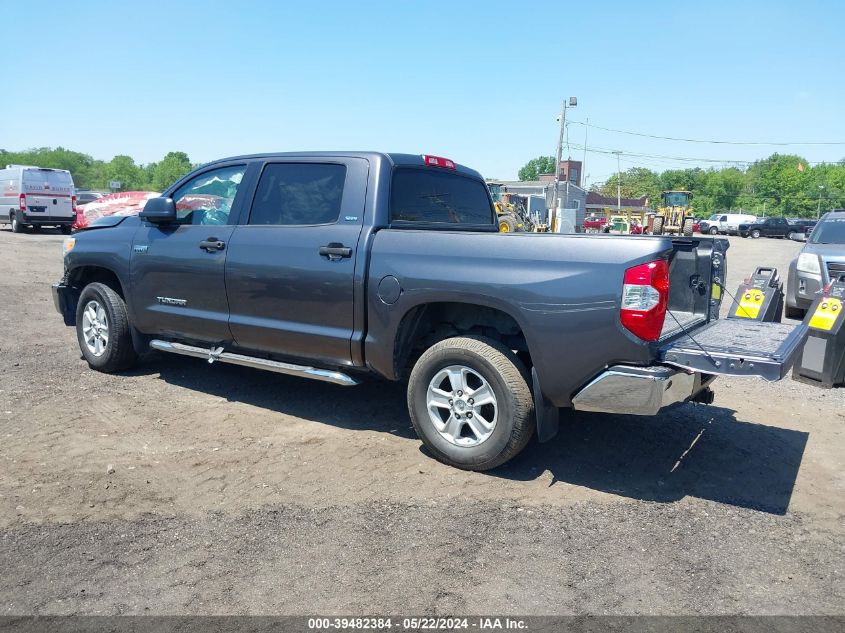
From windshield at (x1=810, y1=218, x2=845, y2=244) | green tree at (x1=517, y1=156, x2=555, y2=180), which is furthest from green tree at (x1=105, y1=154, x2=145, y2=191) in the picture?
windshield at (x1=810, y1=218, x2=845, y2=244)

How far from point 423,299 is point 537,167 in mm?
152629

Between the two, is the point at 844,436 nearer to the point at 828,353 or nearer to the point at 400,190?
the point at 828,353

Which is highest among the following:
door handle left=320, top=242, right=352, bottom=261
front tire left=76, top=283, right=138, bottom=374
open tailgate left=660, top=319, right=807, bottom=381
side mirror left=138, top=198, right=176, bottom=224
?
side mirror left=138, top=198, right=176, bottom=224

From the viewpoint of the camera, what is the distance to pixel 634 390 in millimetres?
3672

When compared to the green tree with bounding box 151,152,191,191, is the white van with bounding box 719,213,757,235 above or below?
below

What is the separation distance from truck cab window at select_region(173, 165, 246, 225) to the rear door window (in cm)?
139

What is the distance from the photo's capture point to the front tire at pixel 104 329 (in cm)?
619

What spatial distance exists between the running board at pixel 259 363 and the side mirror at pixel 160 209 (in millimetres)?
1062

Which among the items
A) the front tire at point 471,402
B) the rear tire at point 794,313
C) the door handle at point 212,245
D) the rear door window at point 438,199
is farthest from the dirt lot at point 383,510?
the rear tire at point 794,313

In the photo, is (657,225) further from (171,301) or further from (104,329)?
(171,301)

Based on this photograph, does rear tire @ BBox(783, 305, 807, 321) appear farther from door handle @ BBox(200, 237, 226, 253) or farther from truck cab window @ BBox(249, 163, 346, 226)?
door handle @ BBox(200, 237, 226, 253)

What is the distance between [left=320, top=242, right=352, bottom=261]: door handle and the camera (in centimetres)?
464

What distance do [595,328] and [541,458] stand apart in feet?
4.12

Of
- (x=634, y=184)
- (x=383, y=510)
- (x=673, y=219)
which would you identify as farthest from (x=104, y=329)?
(x=634, y=184)
